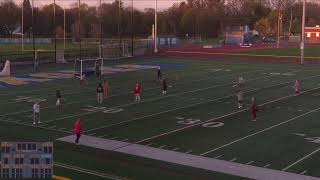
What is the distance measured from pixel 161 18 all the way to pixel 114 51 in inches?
3070

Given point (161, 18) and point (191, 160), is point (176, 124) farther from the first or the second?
point (161, 18)

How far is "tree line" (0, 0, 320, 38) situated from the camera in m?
109

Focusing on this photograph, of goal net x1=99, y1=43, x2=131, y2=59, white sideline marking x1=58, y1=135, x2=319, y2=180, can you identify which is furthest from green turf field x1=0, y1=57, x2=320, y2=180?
goal net x1=99, y1=43, x2=131, y2=59

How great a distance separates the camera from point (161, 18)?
138 metres

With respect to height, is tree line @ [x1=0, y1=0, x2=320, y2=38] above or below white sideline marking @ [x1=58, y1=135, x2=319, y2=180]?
above

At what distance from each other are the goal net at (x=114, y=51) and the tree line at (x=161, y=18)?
39.8ft

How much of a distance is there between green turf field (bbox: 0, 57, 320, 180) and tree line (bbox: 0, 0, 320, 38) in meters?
42.5

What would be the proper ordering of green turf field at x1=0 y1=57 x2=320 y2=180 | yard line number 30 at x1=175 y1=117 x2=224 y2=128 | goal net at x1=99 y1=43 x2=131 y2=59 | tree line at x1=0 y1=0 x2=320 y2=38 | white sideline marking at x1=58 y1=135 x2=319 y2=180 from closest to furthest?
white sideline marking at x1=58 y1=135 x2=319 y2=180 → green turf field at x1=0 y1=57 x2=320 y2=180 → yard line number 30 at x1=175 y1=117 x2=224 y2=128 → goal net at x1=99 y1=43 x2=131 y2=59 → tree line at x1=0 y1=0 x2=320 y2=38

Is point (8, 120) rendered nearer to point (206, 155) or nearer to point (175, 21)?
point (206, 155)

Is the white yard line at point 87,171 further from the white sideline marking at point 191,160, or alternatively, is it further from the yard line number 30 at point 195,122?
Answer: the yard line number 30 at point 195,122

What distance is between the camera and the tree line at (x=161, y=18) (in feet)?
356

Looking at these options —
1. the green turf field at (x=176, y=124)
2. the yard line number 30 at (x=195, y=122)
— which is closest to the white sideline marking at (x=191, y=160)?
the green turf field at (x=176, y=124)

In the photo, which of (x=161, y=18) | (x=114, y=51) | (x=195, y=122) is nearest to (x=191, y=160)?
(x=195, y=122)

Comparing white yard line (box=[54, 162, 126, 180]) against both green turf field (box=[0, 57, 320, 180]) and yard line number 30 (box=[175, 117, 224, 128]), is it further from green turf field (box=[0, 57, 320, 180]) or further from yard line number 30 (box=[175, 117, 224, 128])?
yard line number 30 (box=[175, 117, 224, 128])
